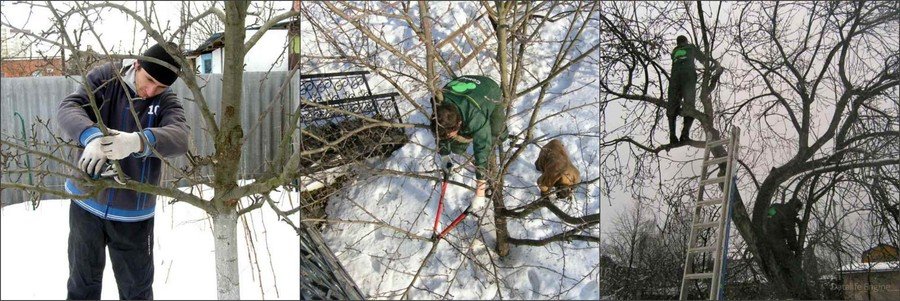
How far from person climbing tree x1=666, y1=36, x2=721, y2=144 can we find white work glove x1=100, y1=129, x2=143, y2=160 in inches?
101

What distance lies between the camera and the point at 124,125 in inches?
168

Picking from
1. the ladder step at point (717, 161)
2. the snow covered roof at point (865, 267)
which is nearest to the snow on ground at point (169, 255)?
the ladder step at point (717, 161)

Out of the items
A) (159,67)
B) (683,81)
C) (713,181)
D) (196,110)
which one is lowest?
(713,181)

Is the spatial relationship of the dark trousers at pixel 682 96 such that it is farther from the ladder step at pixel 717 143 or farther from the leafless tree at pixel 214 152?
the leafless tree at pixel 214 152

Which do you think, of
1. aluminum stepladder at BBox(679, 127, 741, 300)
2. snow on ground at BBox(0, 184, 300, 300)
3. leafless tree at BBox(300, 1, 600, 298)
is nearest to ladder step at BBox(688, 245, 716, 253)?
aluminum stepladder at BBox(679, 127, 741, 300)

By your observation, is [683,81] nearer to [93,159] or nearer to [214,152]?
[214,152]

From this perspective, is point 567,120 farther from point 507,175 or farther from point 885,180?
point 885,180

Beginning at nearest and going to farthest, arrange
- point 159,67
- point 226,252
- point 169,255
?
point 226,252 → point 159,67 → point 169,255

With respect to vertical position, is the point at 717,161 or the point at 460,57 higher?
the point at 460,57

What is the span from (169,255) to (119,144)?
2.32 feet

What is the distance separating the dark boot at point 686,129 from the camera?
504cm

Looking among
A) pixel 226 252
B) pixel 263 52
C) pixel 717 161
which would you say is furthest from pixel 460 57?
pixel 226 252

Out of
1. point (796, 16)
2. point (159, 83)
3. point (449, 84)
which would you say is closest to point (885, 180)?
point (796, 16)

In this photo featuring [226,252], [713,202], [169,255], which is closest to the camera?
[226,252]
